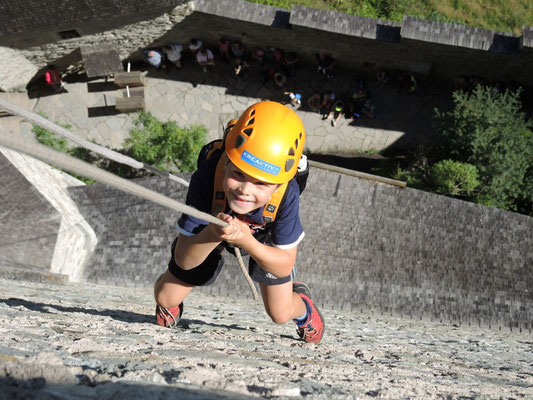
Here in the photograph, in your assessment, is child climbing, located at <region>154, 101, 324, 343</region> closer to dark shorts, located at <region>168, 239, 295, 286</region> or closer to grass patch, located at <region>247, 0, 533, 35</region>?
dark shorts, located at <region>168, 239, 295, 286</region>

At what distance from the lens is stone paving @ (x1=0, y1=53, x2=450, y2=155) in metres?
15.3

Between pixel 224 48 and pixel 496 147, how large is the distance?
7.83 meters

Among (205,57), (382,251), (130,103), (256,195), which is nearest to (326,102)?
(205,57)

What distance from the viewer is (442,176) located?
41.5 ft

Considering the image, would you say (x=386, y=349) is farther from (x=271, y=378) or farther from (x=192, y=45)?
(x=192, y=45)

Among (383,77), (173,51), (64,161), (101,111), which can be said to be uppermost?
(64,161)

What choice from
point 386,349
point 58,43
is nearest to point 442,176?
point 386,349

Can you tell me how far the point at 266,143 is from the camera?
14.4ft

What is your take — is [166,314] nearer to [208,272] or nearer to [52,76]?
[208,272]

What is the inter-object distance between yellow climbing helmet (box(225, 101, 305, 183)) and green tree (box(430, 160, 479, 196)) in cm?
886

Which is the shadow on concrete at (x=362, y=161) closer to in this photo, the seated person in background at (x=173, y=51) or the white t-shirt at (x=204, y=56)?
the white t-shirt at (x=204, y=56)

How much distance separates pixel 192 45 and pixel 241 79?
1781mm

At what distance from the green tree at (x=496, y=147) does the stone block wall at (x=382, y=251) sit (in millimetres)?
1514

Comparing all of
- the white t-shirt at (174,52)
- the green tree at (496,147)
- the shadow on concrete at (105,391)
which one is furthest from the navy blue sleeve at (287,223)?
the white t-shirt at (174,52)
